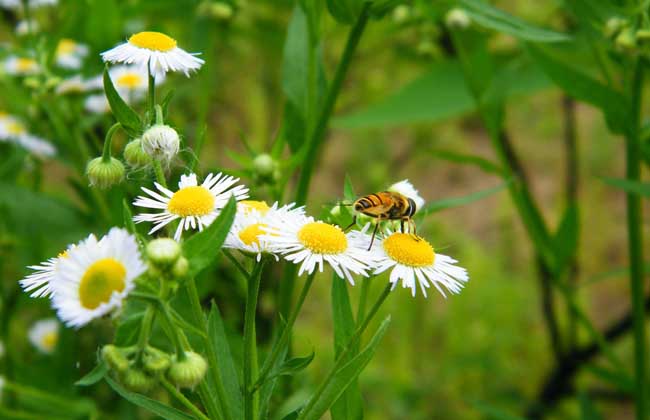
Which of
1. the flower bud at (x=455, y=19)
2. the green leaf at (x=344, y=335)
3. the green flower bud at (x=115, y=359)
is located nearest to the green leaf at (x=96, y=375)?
the green flower bud at (x=115, y=359)

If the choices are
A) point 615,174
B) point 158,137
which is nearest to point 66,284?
point 158,137

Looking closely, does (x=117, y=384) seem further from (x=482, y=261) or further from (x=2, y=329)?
(x=482, y=261)

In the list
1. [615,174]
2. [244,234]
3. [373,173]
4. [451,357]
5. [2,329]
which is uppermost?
[615,174]

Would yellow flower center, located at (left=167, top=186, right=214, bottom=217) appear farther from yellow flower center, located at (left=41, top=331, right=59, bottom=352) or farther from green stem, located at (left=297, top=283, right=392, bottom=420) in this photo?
yellow flower center, located at (left=41, top=331, right=59, bottom=352)

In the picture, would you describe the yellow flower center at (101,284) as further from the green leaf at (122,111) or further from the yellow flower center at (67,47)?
the yellow flower center at (67,47)

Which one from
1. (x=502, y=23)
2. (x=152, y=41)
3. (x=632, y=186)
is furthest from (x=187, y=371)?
(x=632, y=186)

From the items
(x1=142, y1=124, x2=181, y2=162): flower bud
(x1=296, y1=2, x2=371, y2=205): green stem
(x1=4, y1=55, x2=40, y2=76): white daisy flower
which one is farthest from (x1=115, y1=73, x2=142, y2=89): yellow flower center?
(x1=142, y1=124, x2=181, y2=162): flower bud
